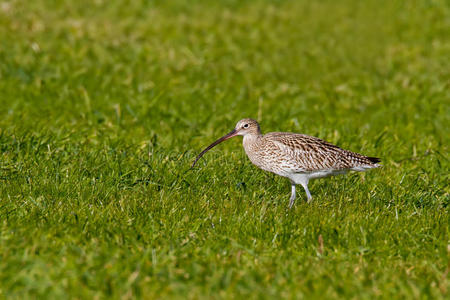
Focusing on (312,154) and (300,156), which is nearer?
(300,156)

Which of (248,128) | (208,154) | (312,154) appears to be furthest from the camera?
(208,154)

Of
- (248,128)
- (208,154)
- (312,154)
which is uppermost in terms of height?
(248,128)

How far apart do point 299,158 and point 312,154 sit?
0.22m

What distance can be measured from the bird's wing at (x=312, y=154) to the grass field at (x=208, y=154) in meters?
0.34

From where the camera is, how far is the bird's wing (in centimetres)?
752

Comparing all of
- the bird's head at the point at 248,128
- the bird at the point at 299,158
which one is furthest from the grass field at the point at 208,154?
the bird's head at the point at 248,128

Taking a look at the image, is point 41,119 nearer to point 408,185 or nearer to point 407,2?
point 408,185

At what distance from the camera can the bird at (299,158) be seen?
24.7ft

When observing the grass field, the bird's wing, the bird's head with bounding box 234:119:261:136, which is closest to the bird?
the bird's wing

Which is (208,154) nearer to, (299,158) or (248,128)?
(248,128)

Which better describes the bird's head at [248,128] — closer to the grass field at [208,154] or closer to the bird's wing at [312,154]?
the bird's wing at [312,154]

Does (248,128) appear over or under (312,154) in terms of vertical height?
over

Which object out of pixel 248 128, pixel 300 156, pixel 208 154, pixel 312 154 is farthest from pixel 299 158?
pixel 208 154

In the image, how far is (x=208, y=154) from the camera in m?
8.79
